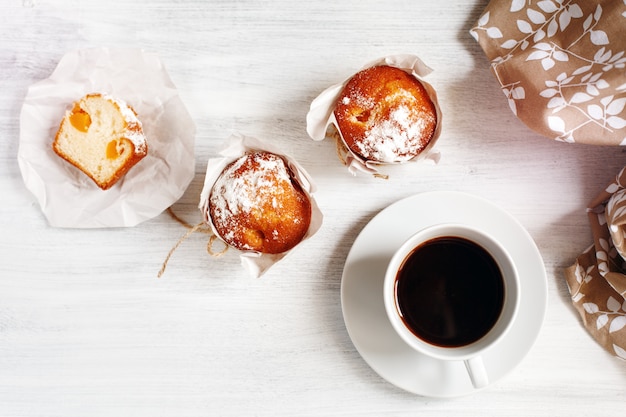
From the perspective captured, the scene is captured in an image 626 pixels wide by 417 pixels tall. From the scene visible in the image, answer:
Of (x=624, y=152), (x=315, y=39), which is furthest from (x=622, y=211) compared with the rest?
(x=315, y=39)

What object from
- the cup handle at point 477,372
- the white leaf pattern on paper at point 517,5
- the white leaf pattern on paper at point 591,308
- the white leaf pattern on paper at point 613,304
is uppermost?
the white leaf pattern on paper at point 517,5

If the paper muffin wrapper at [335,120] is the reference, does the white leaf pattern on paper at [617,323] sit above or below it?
below

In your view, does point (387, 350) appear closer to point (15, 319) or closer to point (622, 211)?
point (622, 211)

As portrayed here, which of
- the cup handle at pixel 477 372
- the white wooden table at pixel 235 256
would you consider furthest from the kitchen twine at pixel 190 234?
the cup handle at pixel 477 372

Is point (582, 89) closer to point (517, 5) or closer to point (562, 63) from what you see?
point (562, 63)

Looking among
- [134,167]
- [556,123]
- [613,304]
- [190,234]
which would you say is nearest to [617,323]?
[613,304]

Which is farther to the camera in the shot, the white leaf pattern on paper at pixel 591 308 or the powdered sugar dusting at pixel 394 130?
the white leaf pattern on paper at pixel 591 308

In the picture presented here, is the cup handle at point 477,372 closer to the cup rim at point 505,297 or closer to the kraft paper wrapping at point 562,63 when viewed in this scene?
the cup rim at point 505,297
